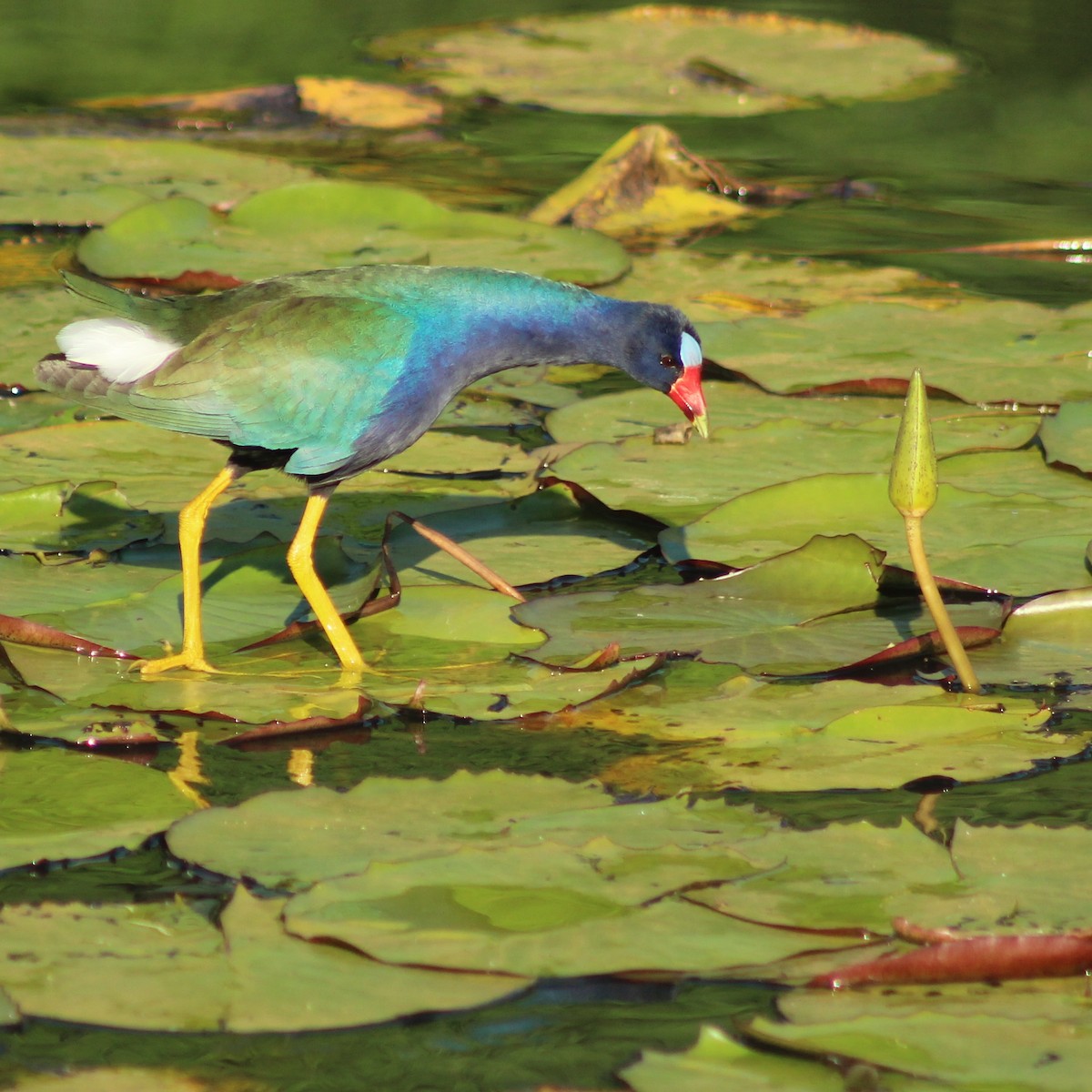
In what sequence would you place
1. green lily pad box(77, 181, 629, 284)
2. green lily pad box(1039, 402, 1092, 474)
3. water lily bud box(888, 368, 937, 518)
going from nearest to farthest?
water lily bud box(888, 368, 937, 518) < green lily pad box(1039, 402, 1092, 474) < green lily pad box(77, 181, 629, 284)

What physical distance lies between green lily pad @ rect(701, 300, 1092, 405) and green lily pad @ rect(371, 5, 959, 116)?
115 inches

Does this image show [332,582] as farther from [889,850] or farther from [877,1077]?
[877,1077]

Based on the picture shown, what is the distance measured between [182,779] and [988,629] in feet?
4.10

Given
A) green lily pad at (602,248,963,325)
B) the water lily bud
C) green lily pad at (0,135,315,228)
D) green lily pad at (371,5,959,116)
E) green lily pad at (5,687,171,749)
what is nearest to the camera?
the water lily bud

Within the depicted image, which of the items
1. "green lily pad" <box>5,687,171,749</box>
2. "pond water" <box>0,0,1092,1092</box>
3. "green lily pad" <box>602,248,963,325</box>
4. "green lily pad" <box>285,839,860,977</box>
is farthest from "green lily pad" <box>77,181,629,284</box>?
"green lily pad" <box>285,839,860,977</box>

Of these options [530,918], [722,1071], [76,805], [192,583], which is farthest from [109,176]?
[722,1071]

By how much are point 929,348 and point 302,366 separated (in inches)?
68.9

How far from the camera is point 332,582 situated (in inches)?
115

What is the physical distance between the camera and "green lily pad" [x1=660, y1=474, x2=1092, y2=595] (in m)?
2.80

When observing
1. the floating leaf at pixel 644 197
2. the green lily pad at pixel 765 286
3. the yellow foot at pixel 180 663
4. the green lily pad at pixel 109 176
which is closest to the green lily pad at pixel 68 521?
the yellow foot at pixel 180 663

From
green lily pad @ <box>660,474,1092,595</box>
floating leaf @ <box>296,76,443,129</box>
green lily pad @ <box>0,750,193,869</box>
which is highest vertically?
floating leaf @ <box>296,76,443,129</box>

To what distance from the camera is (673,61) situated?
750 centimetres

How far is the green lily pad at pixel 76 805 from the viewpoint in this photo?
76.6 inches

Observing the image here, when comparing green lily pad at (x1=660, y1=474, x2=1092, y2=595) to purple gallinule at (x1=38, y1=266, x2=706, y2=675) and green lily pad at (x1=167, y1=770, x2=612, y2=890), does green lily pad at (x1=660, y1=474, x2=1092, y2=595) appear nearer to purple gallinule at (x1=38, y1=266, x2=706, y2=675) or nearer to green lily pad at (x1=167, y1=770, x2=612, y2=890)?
purple gallinule at (x1=38, y1=266, x2=706, y2=675)
